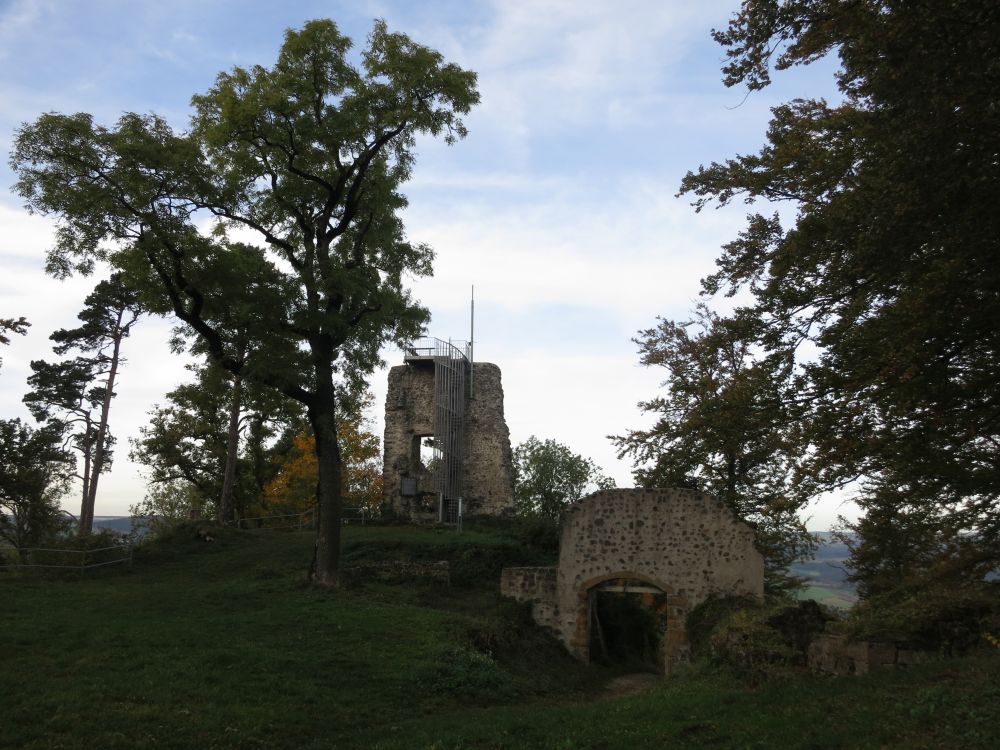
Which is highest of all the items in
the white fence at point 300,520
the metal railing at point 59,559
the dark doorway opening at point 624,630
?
the white fence at point 300,520

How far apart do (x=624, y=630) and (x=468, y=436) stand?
1417cm

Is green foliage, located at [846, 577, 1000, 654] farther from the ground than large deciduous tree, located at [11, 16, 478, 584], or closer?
closer

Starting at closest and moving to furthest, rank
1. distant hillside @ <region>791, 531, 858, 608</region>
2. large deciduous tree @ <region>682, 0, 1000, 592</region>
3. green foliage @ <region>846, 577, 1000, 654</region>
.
A: large deciduous tree @ <region>682, 0, 1000, 592</region>, green foliage @ <region>846, 577, 1000, 654</region>, distant hillside @ <region>791, 531, 858, 608</region>

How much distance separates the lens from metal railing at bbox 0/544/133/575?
64.3 feet

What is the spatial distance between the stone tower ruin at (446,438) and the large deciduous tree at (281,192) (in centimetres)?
1353

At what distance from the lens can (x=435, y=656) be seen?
13656 millimetres

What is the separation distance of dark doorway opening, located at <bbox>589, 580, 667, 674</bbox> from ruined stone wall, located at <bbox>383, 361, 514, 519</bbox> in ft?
34.9

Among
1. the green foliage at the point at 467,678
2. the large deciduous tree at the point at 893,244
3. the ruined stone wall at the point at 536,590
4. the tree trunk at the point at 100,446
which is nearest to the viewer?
the large deciduous tree at the point at 893,244

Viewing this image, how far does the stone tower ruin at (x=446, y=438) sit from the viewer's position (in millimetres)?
32438

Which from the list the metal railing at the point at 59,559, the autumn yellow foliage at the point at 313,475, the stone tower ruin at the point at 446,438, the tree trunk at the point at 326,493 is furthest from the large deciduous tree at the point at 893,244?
the autumn yellow foliage at the point at 313,475

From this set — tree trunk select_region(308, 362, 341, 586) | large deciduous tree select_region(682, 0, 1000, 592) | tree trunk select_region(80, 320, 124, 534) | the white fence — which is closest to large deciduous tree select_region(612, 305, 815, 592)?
large deciduous tree select_region(682, 0, 1000, 592)

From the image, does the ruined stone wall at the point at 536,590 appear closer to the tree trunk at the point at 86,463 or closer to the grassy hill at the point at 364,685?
the grassy hill at the point at 364,685

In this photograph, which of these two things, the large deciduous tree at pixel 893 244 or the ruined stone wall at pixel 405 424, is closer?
the large deciduous tree at pixel 893 244

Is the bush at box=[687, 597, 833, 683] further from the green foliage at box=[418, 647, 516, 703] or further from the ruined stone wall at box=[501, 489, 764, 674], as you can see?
the green foliage at box=[418, 647, 516, 703]
